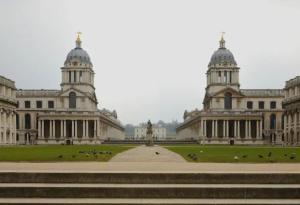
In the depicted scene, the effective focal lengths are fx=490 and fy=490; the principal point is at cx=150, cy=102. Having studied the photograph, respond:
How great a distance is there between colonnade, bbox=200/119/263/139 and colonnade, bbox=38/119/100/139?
29.3 m

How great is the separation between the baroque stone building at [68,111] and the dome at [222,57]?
3701 centimetres

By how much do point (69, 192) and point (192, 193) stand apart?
456 centimetres

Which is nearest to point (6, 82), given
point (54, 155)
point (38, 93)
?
point (38, 93)

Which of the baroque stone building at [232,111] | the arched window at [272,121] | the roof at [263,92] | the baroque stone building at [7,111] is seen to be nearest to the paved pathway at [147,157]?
the baroque stone building at [7,111]

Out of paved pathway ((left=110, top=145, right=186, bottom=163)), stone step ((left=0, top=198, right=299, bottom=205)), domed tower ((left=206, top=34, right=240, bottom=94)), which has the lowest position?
stone step ((left=0, top=198, right=299, bottom=205))

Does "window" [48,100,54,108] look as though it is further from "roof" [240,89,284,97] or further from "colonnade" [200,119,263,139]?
"roof" [240,89,284,97]

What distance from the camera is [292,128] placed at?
354 ft

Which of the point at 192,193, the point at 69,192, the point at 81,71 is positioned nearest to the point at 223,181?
the point at 192,193

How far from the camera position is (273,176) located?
19781 mm

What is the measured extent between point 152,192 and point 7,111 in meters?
92.8

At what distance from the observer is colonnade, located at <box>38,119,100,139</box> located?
132000mm

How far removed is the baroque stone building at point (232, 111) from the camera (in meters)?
128

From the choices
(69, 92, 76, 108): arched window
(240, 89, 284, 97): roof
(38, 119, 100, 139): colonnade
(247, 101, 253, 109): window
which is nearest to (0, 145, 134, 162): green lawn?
(38, 119, 100, 139): colonnade

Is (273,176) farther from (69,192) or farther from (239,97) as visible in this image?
(239,97)
